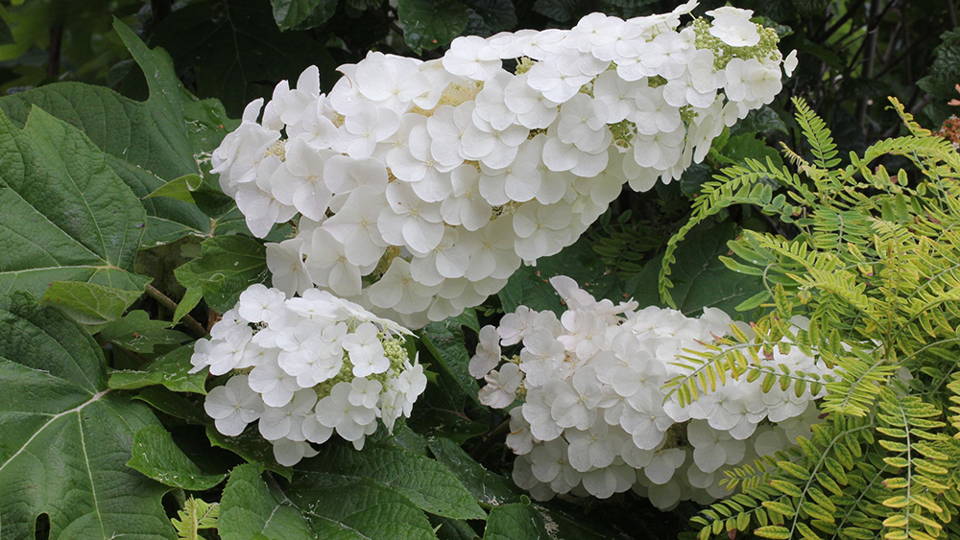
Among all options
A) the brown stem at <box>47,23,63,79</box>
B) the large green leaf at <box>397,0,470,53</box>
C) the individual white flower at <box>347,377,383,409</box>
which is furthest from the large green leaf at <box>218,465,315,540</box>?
the brown stem at <box>47,23,63,79</box>

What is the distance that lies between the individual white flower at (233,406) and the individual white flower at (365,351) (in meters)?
0.12

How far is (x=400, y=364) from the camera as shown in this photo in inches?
35.4

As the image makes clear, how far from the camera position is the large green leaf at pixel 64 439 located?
0.88 metres

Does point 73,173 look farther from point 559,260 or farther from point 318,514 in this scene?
point 559,260

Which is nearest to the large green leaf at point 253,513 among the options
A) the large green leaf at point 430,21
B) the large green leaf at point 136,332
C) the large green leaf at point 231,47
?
the large green leaf at point 136,332

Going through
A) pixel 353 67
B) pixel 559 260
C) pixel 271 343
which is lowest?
pixel 559 260

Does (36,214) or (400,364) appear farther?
(36,214)

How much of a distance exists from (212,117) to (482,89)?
1.95ft

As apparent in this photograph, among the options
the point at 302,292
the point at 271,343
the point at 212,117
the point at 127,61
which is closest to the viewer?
the point at 271,343

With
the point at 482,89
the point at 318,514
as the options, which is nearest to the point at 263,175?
the point at 482,89

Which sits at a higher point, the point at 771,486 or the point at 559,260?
the point at 771,486

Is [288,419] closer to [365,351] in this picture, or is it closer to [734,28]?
[365,351]

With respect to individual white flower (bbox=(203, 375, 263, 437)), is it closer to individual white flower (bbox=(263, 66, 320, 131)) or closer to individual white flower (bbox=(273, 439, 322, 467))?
individual white flower (bbox=(273, 439, 322, 467))

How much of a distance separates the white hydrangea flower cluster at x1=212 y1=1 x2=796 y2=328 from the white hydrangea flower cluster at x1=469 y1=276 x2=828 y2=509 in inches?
4.5
